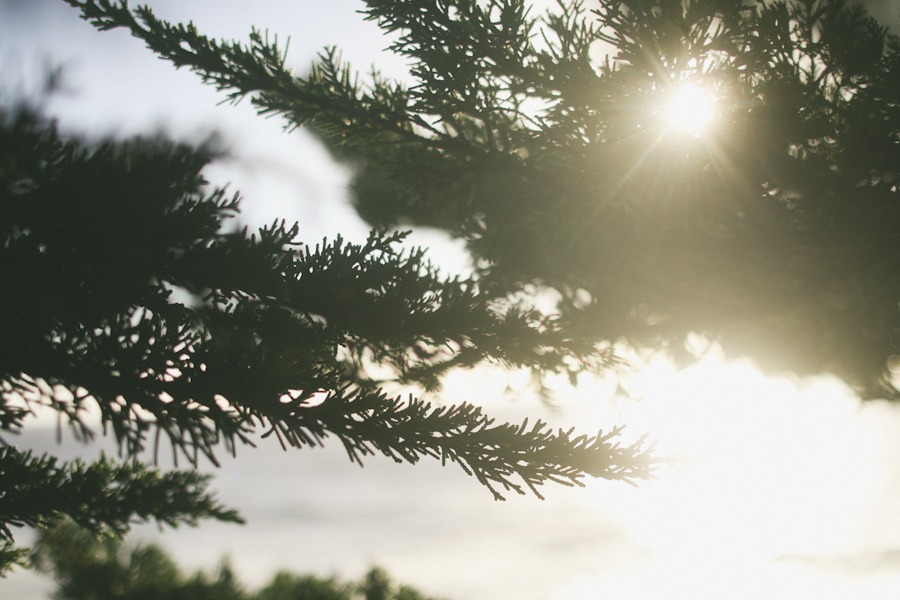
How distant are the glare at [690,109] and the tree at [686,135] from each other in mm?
53

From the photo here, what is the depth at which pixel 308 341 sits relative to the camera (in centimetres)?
238

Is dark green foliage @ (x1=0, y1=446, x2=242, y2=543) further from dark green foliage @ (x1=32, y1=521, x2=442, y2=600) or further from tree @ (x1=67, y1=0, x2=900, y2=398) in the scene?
dark green foliage @ (x1=32, y1=521, x2=442, y2=600)

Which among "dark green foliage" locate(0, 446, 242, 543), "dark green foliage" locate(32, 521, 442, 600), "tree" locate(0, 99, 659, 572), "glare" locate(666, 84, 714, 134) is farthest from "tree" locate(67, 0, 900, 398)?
"dark green foliage" locate(32, 521, 442, 600)

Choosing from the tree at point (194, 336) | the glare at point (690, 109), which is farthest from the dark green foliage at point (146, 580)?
the glare at point (690, 109)

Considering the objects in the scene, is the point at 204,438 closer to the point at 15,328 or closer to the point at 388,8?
the point at 15,328

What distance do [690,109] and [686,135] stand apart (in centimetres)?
20

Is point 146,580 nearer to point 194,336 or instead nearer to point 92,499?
point 92,499

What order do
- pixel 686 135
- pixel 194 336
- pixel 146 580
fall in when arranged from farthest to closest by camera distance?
pixel 146 580
pixel 686 135
pixel 194 336

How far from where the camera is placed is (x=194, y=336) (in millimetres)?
1736

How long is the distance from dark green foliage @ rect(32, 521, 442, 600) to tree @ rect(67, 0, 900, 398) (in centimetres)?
470

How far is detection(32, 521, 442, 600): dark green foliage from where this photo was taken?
4.58m

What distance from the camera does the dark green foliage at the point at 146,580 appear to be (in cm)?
458

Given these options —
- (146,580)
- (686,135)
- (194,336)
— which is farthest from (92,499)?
(146,580)

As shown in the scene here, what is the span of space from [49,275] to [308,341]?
1.33m
